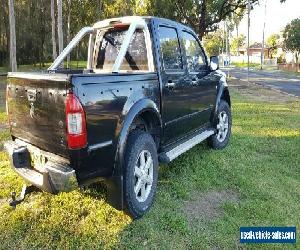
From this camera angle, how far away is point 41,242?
11.7 feet

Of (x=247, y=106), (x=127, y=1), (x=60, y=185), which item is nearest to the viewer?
(x=60, y=185)

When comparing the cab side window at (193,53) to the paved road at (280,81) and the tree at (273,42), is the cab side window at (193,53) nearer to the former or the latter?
the paved road at (280,81)

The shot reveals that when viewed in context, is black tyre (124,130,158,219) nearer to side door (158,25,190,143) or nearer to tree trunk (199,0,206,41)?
side door (158,25,190,143)

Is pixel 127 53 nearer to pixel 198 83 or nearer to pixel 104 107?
pixel 198 83

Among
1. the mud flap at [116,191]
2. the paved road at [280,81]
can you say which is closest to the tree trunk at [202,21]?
the paved road at [280,81]

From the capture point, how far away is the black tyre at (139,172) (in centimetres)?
372

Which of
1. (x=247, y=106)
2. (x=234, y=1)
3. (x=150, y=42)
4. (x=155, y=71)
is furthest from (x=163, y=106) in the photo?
(x=234, y=1)

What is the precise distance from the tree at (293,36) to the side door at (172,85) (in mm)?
53311

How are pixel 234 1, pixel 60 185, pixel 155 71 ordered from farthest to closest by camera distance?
pixel 234 1
pixel 155 71
pixel 60 185

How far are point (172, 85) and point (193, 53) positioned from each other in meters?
1.30

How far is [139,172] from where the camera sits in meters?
3.99

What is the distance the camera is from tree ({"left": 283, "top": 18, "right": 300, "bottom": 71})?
173 feet

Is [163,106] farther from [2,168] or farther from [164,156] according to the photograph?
[2,168]

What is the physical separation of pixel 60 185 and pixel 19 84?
4.15 feet
